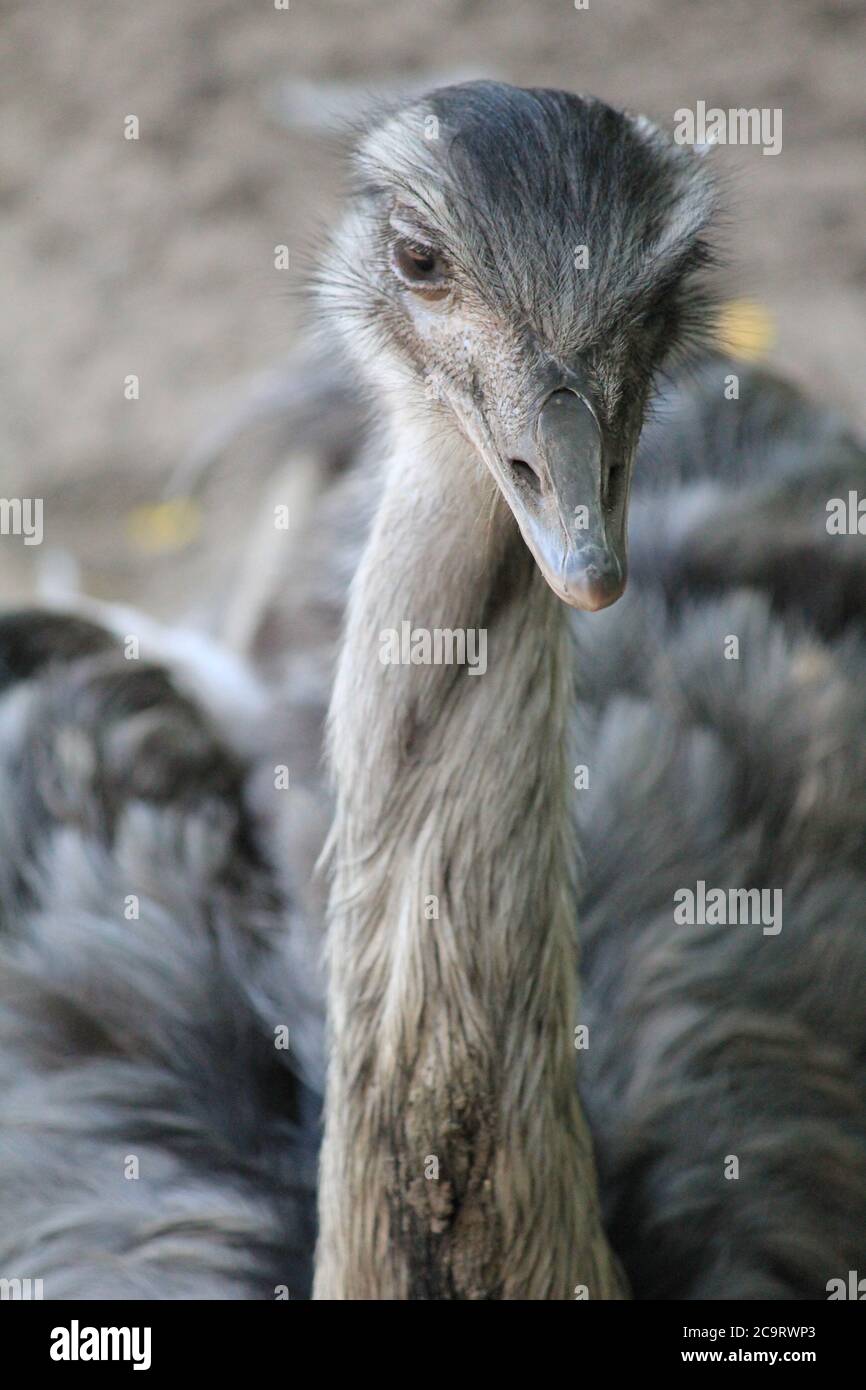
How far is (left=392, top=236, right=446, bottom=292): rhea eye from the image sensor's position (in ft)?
4.36

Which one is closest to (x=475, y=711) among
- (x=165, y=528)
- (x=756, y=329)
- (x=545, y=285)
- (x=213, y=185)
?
(x=545, y=285)

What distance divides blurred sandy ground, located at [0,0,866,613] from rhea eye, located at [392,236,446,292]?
A: 6.88 ft

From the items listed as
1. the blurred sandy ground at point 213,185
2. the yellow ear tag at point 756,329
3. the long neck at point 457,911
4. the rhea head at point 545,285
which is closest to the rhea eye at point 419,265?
the rhea head at point 545,285

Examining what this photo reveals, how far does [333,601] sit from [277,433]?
24.1 inches

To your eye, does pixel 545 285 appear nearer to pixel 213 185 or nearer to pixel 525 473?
pixel 525 473

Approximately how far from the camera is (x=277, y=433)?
281cm

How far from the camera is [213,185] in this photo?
3852 millimetres

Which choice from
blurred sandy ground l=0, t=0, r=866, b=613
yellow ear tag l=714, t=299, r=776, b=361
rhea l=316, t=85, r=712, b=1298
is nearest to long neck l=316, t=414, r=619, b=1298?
rhea l=316, t=85, r=712, b=1298

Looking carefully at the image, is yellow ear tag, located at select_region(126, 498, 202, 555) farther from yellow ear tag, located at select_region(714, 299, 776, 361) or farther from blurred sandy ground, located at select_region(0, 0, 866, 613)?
yellow ear tag, located at select_region(714, 299, 776, 361)

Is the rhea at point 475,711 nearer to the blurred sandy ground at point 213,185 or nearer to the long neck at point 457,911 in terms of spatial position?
the long neck at point 457,911

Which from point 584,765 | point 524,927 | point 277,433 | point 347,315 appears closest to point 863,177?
point 277,433

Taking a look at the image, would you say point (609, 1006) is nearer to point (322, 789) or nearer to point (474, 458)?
point (322, 789)

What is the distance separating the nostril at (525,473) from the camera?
1211 mm

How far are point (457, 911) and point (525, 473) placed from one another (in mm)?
354
